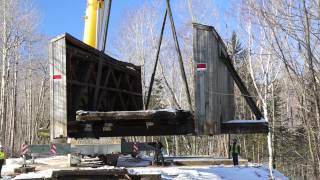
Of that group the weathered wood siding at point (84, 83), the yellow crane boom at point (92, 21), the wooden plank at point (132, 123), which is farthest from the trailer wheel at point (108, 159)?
the wooden plank at point (132, 123)

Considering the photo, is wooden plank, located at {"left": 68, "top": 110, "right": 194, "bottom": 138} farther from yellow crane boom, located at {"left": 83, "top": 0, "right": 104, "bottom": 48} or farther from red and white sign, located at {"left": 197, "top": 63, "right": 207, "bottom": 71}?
yellow crane boom, located at {"left": 83, "top": 0, "right": 104, "bottom": 48}

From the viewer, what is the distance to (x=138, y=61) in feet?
143

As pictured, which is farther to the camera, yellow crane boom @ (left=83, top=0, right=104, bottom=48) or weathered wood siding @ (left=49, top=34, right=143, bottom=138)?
yellow crane boom @ (left=83, top=0, right=104, bottom=48)

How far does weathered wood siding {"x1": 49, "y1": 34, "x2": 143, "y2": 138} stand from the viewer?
8.55 m

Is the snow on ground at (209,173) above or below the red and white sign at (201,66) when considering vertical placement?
below

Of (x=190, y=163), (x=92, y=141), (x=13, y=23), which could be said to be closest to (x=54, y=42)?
(x=92, y=141)

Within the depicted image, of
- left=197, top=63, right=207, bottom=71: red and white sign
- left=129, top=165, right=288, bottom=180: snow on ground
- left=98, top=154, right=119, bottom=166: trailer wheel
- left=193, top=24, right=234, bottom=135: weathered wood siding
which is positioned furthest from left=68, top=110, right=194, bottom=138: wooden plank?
left=98, top=154, right=119, bottom=166: trailer wheel

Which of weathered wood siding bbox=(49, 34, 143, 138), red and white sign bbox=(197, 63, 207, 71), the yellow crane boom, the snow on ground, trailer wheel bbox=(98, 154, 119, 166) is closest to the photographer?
red and white sign bbox=(197, 63, 207, 71)

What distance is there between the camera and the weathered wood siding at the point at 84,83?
855 centimetres

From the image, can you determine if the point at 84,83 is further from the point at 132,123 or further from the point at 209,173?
the point at 209,173

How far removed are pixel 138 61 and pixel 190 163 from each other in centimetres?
2477

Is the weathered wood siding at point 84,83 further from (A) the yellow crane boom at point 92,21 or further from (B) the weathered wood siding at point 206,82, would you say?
(A) the yellow crane boom at point 92,21

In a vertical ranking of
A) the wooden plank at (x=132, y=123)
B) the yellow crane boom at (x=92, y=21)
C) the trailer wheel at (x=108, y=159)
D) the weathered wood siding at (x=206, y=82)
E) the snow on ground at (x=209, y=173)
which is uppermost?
the yellow crane boom at (x=92, y=21)

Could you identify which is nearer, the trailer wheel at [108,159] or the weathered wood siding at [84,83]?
the weathered wood siding at [84,83]
